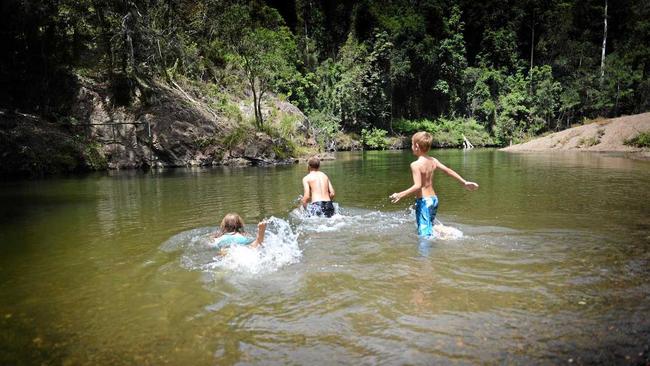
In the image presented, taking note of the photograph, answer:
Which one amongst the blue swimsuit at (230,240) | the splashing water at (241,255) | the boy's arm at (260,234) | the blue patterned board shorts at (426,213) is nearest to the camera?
the boy's arm at (260,234)

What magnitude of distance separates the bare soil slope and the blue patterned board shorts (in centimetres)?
2770

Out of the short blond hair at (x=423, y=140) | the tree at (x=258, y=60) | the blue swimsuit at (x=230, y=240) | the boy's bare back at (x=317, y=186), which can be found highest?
the tree at (x=258, y=60)

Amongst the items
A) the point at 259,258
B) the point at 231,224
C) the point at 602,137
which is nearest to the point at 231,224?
the point at 231,224

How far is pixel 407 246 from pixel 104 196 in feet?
34.7

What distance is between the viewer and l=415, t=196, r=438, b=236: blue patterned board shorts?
6.89m

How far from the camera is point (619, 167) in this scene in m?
18.9

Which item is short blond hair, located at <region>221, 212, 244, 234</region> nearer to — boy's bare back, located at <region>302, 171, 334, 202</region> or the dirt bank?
boy's bare back, located at <region>302, 171, 334, 202</region>

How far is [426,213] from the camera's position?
6930 millimetres

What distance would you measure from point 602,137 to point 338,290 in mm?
34212

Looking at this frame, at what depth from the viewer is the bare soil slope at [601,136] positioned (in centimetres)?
3038

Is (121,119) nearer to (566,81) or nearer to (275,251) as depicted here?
(275,251)

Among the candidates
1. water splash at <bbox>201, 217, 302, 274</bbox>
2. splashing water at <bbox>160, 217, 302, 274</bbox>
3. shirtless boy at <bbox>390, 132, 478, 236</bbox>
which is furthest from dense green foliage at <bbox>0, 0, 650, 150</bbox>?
water splash at <bbox>201, 217, 302, 274</bbox>

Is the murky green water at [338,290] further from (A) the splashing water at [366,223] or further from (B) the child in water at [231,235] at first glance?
(B) the child in water at [231,235]

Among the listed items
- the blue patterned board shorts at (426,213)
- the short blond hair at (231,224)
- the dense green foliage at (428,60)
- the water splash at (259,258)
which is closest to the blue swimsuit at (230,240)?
the short blond hair at (231,224)
